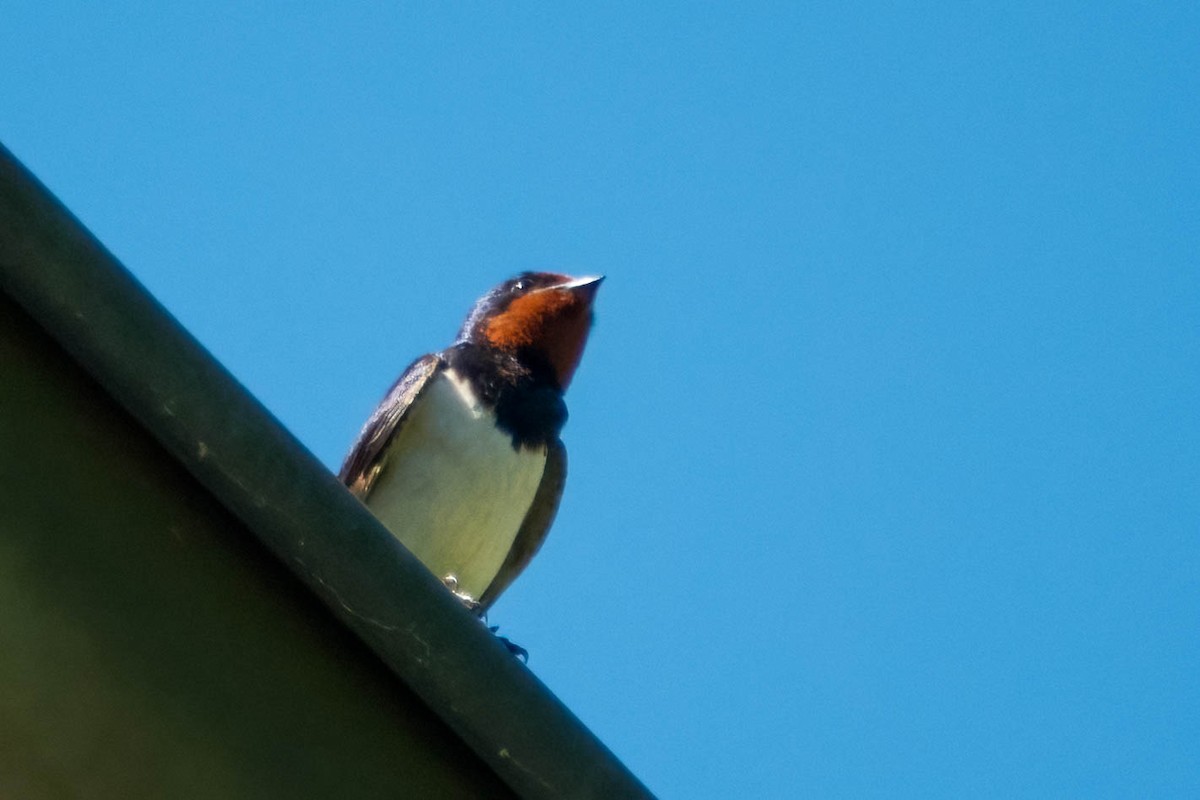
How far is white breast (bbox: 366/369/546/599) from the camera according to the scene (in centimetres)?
488

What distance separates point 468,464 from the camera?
488 centimetres

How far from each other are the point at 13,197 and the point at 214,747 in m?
0.59

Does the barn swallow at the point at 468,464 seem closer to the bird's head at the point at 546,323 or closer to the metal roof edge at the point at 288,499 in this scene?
the bird's head at the point at 546,323

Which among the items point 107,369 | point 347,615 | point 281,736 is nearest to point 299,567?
point 347,615

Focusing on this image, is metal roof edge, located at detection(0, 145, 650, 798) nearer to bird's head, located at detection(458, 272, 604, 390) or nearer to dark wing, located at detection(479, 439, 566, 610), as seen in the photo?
dark wing, located at detection(479, 439, 566, 610)

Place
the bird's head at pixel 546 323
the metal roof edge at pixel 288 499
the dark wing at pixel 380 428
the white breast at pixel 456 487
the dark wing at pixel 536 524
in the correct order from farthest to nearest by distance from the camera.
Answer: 1. the bird's head at pixel 546 323
2. the dark wing at pixel 536 524
3. the dark wing at pixel 380 428
4. the white breast at pixel 456 487
5. the metal roof edge at pixel 288 499

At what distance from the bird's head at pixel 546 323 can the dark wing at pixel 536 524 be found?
0.39m

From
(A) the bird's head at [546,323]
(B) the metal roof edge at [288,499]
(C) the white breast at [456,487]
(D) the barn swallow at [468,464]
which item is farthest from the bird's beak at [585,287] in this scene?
(B) the metal roof edge at [288,499]

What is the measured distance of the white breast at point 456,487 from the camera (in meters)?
4.88

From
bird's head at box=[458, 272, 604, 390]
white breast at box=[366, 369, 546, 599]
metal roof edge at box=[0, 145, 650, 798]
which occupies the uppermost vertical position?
bird's head at box=[458, 272, 604, 390]

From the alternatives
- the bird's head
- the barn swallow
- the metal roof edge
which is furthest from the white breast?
the metal roof edge

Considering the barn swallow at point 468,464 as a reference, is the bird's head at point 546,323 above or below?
above

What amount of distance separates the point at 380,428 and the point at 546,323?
0.81 metres

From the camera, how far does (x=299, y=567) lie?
66.0 inches
